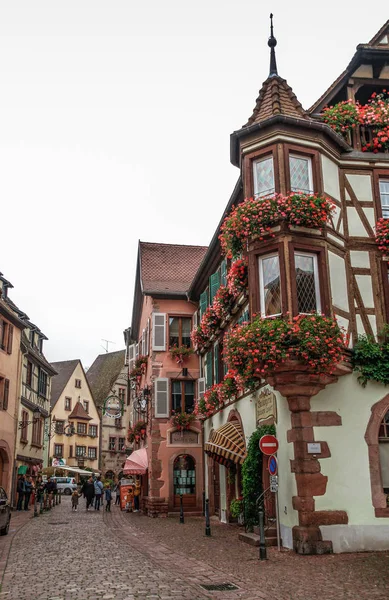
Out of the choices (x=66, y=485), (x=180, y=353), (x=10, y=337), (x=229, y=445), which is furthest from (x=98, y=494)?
(x=66, y=485)

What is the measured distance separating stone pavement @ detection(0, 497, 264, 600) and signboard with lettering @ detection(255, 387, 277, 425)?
13.6 ft

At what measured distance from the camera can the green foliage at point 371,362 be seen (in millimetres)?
14695

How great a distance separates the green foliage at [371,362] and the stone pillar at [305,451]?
50cm

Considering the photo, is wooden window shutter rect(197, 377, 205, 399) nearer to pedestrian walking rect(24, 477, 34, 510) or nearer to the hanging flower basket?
the hanging flower basket

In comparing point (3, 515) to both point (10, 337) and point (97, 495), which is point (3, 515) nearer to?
point (97, 495)

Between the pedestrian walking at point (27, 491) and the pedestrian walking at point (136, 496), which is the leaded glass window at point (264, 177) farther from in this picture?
the pedestrian walking at point (27, 491)

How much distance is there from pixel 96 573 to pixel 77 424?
52.3m

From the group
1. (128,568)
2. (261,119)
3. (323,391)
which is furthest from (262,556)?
(261,119)

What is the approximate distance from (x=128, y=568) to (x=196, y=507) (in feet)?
52.0

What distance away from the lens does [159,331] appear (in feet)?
93.3

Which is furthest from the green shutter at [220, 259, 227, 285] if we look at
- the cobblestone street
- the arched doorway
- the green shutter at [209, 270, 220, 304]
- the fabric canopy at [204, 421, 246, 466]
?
the arched doorway

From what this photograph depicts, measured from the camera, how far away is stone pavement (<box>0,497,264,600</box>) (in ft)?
30.4

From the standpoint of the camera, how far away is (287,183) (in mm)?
15484

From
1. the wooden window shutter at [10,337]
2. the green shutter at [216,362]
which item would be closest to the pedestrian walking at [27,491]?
the wooden window shutter at [10,337]
